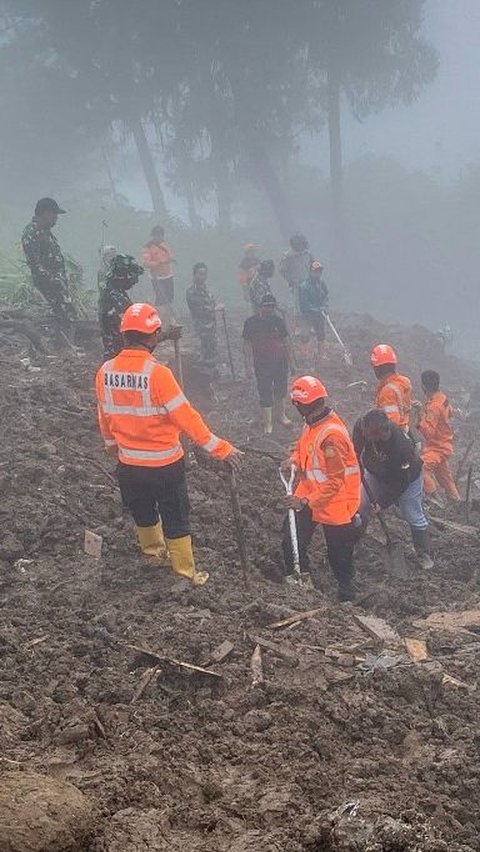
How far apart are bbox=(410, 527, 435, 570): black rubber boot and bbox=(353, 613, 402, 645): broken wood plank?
64.7 inches

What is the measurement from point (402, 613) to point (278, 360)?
519 centimetres

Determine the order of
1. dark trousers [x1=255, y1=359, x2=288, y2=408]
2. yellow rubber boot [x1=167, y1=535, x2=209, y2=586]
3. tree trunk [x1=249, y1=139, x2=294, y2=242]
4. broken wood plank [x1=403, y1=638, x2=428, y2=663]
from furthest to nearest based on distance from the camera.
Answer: tree trunk [x1=249, y1=139, x2=294, y2=242], dark trousers [x1=255, y1=359, x2=288, y2=408], yellow rubber boot [x1=167, y1=535, x2=209, y2=586], broken wood plank [x1=403, y1=638, x2=428, y2=663]

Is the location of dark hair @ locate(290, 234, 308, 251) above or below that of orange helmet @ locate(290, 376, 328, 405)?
above

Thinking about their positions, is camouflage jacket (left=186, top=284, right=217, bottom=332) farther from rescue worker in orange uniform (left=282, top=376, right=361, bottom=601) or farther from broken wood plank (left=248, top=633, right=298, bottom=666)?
broken wood plank (left=248, top=633, right=298, bottom=666)

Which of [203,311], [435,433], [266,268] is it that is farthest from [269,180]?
[435,433]

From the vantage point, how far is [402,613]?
5.47 metres

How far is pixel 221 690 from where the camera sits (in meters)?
3.70

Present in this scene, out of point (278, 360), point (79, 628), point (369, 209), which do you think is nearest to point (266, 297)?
point (278, 360)

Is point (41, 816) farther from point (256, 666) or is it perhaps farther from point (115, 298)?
point (115, 298)

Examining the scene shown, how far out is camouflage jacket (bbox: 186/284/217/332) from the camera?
40.1ft

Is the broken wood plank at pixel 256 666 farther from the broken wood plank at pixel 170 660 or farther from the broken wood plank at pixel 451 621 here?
the broken wood plank at pixel 451 621

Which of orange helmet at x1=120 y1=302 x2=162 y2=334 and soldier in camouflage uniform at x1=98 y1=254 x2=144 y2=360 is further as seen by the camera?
soldier in camouflage uniform at x1=98 y1=254 x2=144 y2=360

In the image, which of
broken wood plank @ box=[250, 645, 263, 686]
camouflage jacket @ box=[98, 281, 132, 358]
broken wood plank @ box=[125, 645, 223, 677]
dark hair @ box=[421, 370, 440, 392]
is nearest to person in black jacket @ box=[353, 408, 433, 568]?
dark hair @ box=[421, 370, 440, 392]

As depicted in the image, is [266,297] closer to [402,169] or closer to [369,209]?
[369,209]
